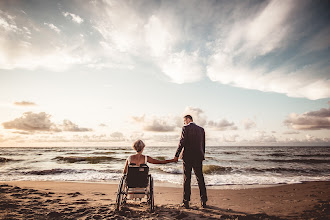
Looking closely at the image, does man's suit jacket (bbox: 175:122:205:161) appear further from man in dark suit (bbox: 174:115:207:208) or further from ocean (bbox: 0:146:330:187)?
ocean (bbox: 0:146:330:187)

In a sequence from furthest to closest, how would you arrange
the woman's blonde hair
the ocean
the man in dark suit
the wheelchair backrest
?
the ocean, the man in dark suit, the woman's blonde hair, the wheelchair backrest

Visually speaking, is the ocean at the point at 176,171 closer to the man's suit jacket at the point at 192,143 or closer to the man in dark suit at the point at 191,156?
the man in dark suit at the point at 191,156

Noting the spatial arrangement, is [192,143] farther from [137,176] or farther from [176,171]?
[176,171]

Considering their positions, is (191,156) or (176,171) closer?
(191,156)

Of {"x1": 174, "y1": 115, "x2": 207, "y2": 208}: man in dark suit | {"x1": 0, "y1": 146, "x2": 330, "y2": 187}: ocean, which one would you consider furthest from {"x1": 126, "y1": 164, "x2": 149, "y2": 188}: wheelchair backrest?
{"x1": 0, "y1": 146, "x2": 330, "y2": 187}: ocean

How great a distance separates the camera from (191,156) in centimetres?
424

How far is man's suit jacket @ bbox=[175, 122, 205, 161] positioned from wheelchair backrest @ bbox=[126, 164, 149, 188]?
1122mm

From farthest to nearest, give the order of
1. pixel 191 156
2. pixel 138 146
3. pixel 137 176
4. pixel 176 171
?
pixel 176 171 → pixel 191 156 → pixel 138 146 → pixel 137 176

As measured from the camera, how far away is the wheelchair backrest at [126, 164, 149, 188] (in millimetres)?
3564

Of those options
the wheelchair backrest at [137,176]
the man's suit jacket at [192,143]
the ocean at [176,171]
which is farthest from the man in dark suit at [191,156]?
the ocean at [176,171]

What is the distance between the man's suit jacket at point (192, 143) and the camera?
4.24 metres

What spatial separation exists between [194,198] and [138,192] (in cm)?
279

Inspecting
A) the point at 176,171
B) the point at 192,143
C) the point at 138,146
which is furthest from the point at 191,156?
the point at 176,171

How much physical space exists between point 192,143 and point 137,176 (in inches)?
65.7
